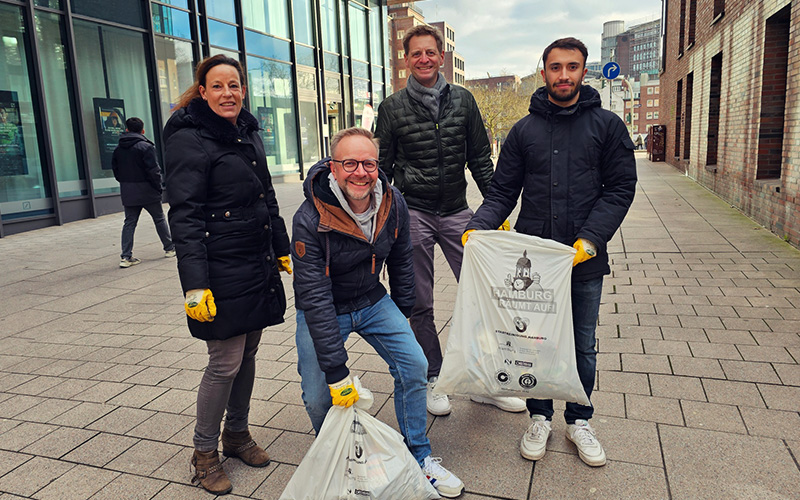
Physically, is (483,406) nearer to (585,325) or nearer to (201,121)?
(585,325)

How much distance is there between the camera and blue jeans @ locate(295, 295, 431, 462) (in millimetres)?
2570

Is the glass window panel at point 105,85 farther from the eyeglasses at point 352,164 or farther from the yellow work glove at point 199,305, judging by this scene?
the eyeglasses at point 352,164

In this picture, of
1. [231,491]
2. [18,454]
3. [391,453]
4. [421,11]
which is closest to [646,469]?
[391,453]

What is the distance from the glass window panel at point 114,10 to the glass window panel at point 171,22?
1.51 ft

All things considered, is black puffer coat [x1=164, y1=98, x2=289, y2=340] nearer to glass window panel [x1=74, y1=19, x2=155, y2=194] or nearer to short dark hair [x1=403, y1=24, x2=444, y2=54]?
short dark hair [x1=403, y1=24, x2=444, y2=54]

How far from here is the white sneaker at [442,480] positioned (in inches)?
102

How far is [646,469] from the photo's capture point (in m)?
2.72

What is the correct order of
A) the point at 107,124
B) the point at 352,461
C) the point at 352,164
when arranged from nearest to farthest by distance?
the point at 352,461 < the point at 352,164 < the point at 107,124

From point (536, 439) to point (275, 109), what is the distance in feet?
61.2

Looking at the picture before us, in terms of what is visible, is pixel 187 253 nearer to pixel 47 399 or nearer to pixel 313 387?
pixel 313 387

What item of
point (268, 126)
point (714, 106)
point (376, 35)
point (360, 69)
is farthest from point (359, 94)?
point (714, 106)

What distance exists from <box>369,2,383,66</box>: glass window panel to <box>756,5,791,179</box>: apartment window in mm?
19881

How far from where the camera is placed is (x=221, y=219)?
2.64m

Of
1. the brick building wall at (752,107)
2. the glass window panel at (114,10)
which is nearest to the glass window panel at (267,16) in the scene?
the glass window panel at (114,10)
